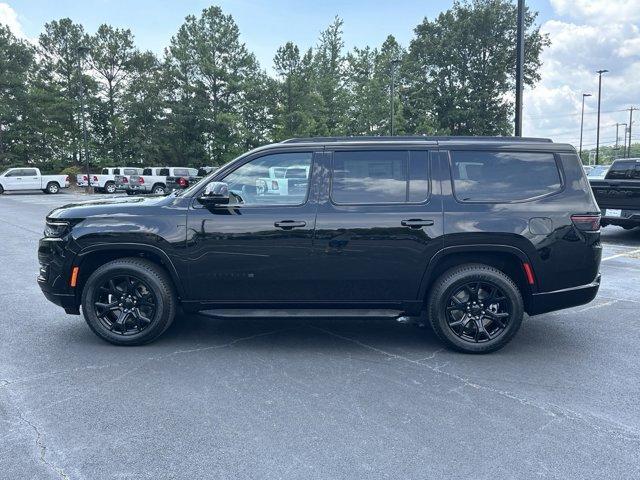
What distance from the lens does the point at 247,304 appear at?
4.83m

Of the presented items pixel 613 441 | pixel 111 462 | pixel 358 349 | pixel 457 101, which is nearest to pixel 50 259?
pixel 111 462

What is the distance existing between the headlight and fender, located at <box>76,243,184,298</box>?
0.26 meters

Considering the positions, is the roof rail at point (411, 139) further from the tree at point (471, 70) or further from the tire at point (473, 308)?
the tree at point (471, 70)

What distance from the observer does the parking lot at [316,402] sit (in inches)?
118

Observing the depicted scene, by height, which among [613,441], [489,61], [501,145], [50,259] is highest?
[489,61]

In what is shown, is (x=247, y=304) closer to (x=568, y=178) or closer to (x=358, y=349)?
(x=358, y=349)

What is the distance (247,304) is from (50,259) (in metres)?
1.90

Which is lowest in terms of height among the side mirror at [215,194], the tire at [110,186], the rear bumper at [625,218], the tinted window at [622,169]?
the rear bumper at [625,218]

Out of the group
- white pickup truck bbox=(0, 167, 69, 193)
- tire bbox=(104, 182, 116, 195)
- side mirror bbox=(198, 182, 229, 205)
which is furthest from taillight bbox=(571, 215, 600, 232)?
white pickup truck bbox=(0, 167, 69, 193)

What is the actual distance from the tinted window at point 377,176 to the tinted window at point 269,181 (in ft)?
0.99

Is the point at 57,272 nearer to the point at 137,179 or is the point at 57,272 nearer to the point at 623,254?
the point at 623,254

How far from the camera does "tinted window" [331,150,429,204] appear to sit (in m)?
4.73

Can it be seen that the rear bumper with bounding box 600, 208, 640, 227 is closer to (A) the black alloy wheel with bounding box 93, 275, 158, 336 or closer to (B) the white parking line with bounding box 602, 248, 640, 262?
(B) the white parking line with bounding box 602, 248, 640, 262

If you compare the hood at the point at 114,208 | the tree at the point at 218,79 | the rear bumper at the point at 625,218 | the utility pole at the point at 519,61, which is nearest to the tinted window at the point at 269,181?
the hood at the point at 114,208
